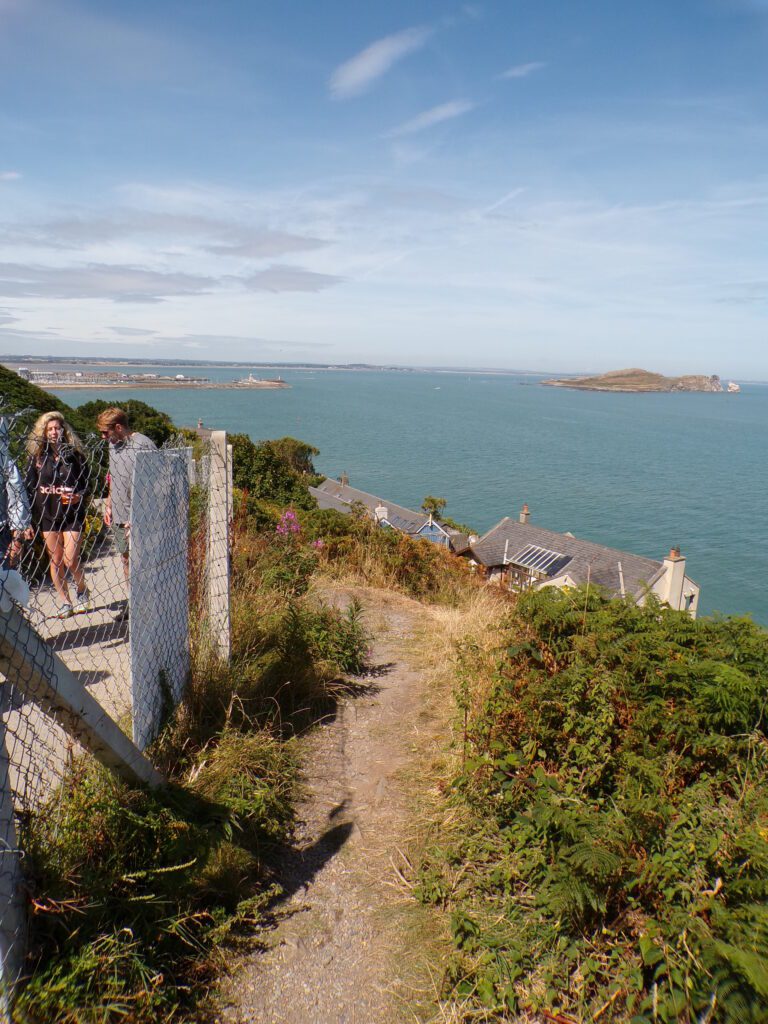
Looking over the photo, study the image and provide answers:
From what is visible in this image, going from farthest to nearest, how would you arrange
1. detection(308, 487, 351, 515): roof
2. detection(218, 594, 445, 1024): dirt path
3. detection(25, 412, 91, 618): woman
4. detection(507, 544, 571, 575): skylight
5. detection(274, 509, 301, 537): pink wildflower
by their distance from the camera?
1. detection(308, 487, 351, 515): roof
2. detection(507, 544, 571, 575): skylight
3. detection(274, 509, 301, 537): pink wildflower
4. detection(25, 412, 91, 618): woman
5. detection(218, 594, 445, 1024): dirt path

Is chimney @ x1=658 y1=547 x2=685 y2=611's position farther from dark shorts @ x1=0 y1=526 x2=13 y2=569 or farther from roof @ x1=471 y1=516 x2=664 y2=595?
dark shorts @ x1=0 y1=526 x2=13 y2=569

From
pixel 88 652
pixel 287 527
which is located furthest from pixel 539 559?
pixel 88 652

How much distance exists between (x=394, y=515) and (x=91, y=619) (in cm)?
4784

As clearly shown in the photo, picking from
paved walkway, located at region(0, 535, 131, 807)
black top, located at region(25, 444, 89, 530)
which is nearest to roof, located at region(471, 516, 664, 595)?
paved walkway, located at region(0, 535, 131, 807)

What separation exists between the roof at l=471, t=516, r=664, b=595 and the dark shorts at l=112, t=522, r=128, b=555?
29473 millimetres

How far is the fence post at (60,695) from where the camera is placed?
2.01m

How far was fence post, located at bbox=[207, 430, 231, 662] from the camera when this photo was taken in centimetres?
437

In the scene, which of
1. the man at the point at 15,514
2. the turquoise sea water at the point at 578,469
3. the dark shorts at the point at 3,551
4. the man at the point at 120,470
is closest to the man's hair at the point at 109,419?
the man at the point at 120,470

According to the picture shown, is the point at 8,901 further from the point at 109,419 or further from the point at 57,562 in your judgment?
the point at 109,419

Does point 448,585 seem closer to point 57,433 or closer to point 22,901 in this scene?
point 57,433

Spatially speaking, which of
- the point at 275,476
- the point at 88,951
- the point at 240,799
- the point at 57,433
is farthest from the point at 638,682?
the point at 275,476

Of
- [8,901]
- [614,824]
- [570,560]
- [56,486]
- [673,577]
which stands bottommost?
[570,560]

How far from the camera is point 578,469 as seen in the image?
86.8m

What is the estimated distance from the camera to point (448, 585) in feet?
30.2
